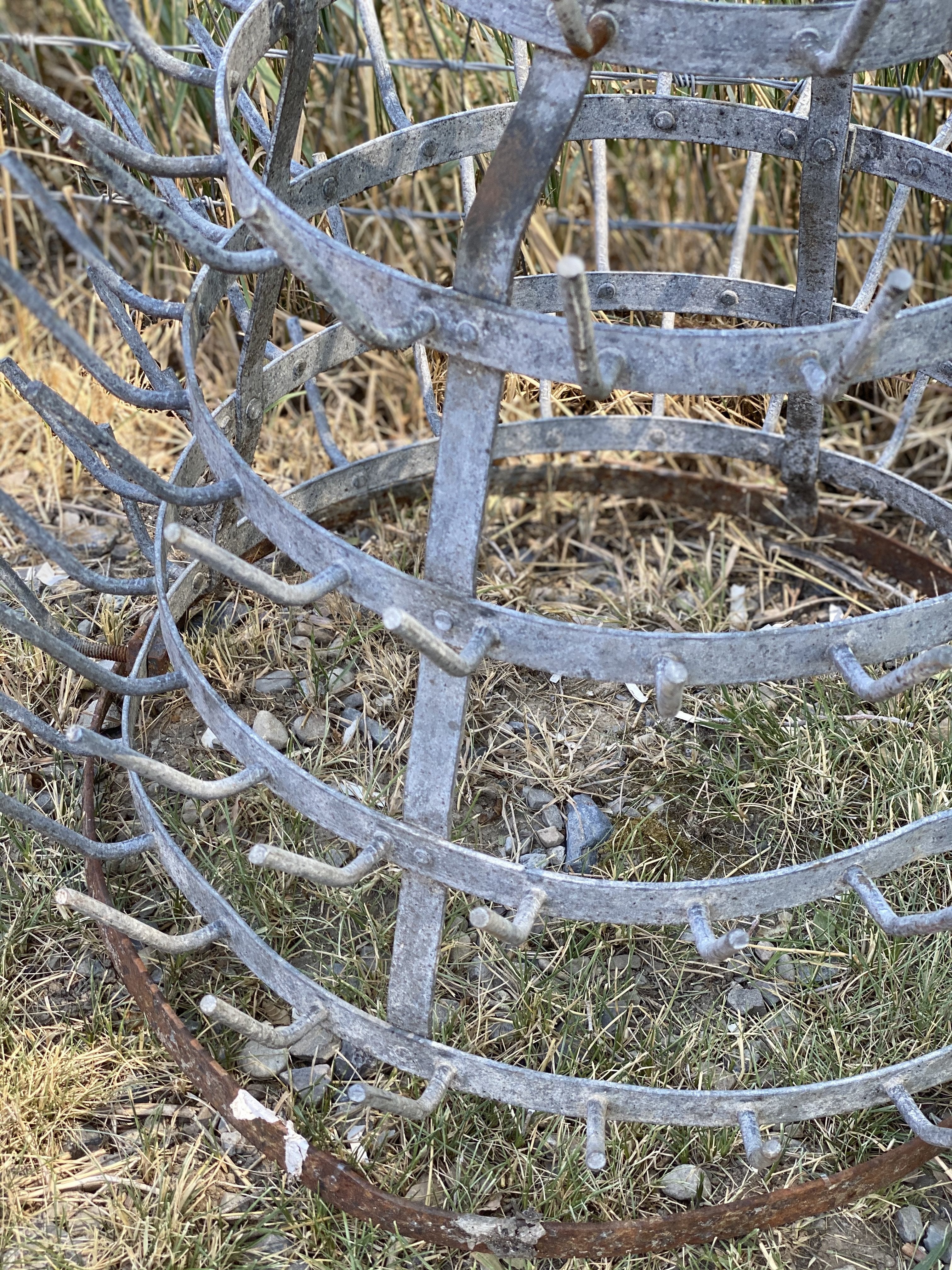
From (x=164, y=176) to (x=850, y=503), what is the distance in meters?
1.76

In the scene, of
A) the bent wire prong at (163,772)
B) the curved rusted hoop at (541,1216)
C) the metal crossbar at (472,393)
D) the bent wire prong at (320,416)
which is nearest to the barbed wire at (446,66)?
the metal crossbar at (472,393)

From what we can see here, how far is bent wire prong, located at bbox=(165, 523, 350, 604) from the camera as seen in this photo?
1.23 meters

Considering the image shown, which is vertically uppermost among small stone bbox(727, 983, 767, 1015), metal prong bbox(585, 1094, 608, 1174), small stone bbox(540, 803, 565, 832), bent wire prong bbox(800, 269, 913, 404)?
bent wire prong bbox(800, 269, 913, 404)

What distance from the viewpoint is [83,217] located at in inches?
124

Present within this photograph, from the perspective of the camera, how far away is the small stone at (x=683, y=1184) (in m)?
1.75

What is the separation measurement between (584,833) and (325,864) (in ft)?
2.38

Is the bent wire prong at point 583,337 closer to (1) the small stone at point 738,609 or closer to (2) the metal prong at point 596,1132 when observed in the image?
(2) the metal prong at point 596,1132

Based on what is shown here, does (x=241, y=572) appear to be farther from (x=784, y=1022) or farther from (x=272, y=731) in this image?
(x=784, y=1022)

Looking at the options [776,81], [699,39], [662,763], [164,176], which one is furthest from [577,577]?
[699,39]

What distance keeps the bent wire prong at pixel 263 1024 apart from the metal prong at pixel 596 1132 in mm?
345

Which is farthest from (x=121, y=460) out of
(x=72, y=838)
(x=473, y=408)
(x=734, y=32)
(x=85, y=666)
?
(x=734, y=32)

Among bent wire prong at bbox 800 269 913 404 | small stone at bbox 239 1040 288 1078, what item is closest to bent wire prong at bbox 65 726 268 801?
small stone at bbox 239 1040 288 1078

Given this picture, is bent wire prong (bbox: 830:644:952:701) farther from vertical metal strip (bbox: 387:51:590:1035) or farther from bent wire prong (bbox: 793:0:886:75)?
bent wire prong (bbox: 793:0:886:75)

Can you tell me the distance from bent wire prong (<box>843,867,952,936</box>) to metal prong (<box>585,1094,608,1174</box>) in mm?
385
